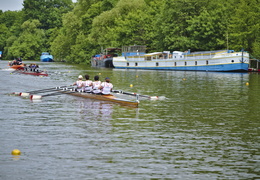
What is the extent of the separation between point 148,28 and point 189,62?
2557cm

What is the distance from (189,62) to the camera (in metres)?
83.6

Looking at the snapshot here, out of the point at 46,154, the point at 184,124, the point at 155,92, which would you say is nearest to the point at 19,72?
the point at 155,92

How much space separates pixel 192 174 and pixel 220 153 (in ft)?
10.1

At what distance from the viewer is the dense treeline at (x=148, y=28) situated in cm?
8012

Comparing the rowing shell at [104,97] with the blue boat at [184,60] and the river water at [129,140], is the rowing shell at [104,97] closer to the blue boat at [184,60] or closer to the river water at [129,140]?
the river water at [129,140]

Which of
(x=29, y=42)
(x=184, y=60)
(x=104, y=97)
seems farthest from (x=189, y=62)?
(x=29, y=42)

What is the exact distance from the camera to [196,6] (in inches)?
3691

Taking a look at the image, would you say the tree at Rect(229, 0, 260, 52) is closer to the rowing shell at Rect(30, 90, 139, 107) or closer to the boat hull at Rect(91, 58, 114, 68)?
the boat hull at Rect(91, 58, 114, 68)

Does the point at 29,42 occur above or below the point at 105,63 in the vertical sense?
above

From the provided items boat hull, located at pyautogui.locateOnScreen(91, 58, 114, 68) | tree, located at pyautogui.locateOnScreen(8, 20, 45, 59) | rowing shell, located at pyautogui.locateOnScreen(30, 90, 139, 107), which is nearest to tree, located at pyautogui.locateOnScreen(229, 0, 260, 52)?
boat hull, located at pyautogui.locateOnScreen(91, 58, 114, 68)

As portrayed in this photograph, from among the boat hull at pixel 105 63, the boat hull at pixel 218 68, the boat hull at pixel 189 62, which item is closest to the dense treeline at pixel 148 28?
the boat hull at pixel 218 68

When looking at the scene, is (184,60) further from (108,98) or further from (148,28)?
(108,98)

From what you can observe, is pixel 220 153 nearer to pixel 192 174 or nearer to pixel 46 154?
pixel 192 174

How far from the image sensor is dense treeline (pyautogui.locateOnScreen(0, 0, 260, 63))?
8012cm
